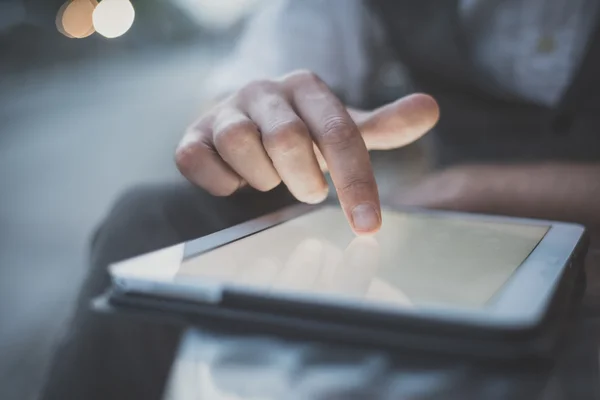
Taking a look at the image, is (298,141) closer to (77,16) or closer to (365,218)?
(365,218)

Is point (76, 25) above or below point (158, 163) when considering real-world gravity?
above

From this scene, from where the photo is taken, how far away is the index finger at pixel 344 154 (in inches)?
9.1

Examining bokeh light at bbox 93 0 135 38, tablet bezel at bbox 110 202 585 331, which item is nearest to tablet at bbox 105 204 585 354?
tablet bezel at bbox 110 202 585 331

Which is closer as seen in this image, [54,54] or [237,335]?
[237,335]

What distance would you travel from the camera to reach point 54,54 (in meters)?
0.61

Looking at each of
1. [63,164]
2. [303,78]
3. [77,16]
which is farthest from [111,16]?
[63,164]

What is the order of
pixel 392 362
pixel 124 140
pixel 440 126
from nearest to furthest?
pixel 392 362
pixel 440 126
pixel 124 140

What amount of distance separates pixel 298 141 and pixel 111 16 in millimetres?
191

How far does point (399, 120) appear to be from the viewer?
0.29 metres

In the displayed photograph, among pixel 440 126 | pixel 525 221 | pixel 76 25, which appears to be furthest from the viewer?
pixel 440 126

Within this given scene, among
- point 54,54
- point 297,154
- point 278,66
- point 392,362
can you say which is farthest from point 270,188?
point 54,54

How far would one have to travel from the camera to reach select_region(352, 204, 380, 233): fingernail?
0.74 feet

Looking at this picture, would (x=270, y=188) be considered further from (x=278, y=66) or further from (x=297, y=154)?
(x=278, y=66)

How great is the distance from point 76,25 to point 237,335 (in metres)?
0.31
